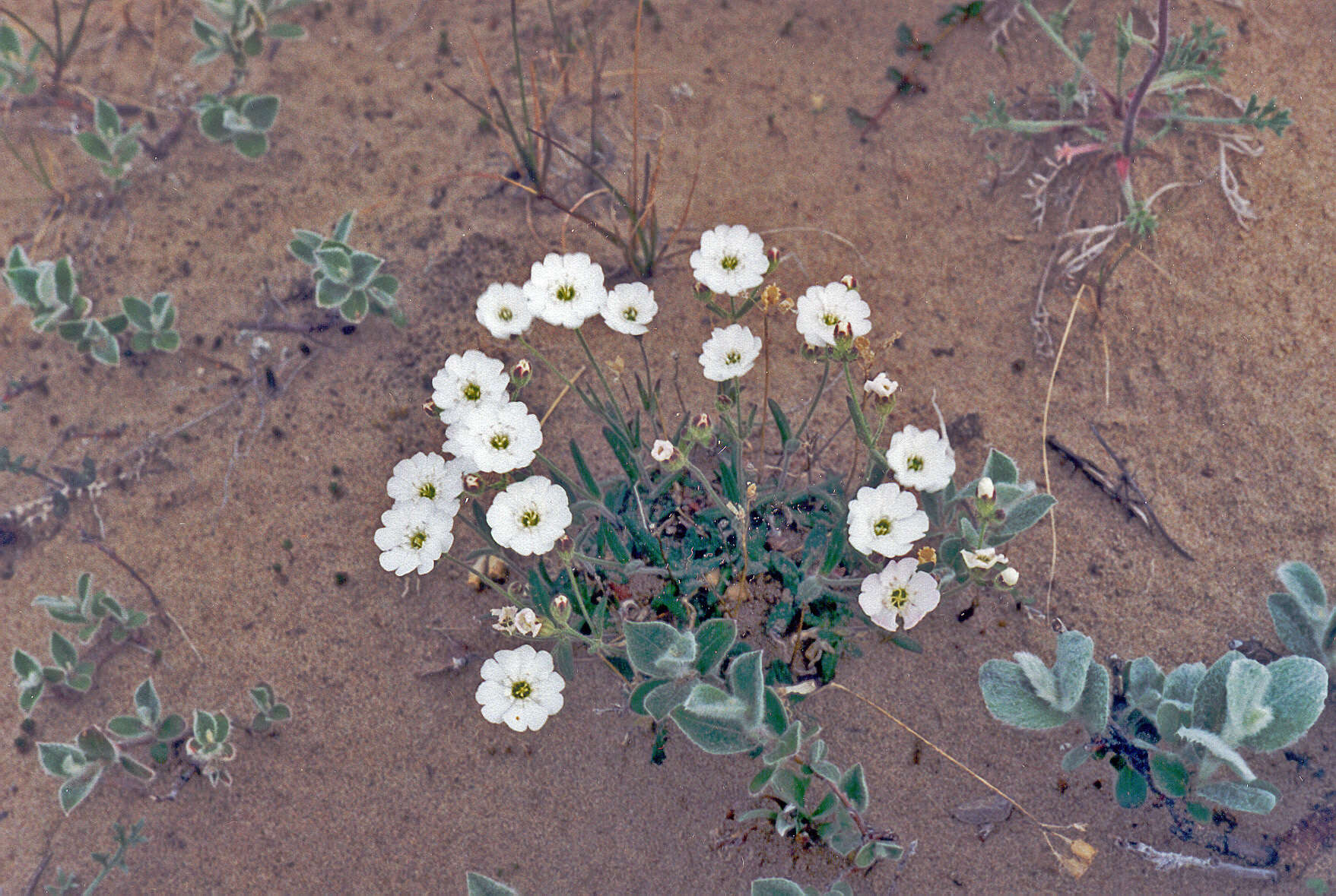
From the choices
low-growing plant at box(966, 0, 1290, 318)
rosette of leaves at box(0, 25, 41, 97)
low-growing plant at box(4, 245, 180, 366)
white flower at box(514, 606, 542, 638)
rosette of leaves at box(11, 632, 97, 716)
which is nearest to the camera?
white flower at box(514, 606, 542, 638)

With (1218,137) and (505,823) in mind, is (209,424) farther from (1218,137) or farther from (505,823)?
(1218,137)

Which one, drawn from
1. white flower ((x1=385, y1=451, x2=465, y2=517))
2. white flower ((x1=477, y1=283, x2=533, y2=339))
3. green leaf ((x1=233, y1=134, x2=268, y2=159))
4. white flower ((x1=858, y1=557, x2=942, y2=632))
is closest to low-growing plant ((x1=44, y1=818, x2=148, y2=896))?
white flower ((x1=385, y1=451, x2=465, y2=517))

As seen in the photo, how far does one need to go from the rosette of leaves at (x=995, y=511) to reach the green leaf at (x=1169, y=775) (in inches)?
21.7

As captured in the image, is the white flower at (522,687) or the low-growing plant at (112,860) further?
the low-growing plant at (112,860)

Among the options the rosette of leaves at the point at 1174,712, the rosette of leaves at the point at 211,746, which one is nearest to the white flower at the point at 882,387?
the rosette of leaves at the point at 1174,712

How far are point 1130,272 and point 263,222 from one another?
2.76m

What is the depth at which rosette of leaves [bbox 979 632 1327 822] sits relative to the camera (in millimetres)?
1853

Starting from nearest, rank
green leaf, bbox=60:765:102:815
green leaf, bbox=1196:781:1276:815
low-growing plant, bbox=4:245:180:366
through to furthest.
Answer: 1. green leaf, bbox=1196:781:1276:815
2. green leaf, bbox=60:765:102:815
3. low-growing plant, bbox=4:245:180:366

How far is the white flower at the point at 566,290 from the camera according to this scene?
2.14 m

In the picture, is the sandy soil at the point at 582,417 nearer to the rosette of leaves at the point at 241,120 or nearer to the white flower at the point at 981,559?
the rosette of leaves at the point at 241,120

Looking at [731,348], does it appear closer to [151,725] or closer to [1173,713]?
[1173,713]

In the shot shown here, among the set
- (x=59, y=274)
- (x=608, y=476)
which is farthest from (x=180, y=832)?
(x=59, y=274)

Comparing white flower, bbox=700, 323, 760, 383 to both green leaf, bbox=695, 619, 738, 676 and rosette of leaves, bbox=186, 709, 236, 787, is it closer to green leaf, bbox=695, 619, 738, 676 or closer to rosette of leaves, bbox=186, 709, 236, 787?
green leaf, bbox=695, 619, 738, 676

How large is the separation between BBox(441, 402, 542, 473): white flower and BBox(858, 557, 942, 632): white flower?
2.68 ft
